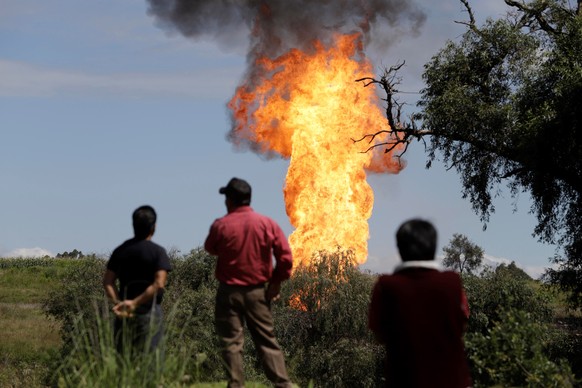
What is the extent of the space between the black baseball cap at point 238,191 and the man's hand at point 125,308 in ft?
5.79

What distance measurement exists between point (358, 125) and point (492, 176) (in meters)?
8.39

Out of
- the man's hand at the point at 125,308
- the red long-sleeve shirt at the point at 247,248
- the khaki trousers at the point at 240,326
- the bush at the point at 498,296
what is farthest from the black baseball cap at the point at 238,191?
the bush at the point at 498,296

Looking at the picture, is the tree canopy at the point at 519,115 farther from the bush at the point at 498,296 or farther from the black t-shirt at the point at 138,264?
the black t-shirt at the point at 138,264

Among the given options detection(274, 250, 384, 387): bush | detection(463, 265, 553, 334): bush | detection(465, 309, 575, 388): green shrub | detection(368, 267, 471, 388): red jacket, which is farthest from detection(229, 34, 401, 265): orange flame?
detection(368, 267, 471, 388): red jacket

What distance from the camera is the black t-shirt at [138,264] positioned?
10297 millimetres

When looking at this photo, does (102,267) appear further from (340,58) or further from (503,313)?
(503,313)

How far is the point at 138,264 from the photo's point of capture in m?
10.3

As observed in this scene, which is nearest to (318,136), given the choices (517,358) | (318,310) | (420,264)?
(318,310)

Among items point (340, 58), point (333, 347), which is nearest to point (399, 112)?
point (340, 58)

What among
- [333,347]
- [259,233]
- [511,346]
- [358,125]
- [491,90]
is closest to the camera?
[259,233]

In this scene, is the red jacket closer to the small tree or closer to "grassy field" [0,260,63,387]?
"grassy field" [0,260,63,387]

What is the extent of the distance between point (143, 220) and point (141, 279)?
713mm

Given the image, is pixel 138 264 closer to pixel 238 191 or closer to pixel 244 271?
pixel 244 271

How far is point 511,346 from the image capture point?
12.5 m
